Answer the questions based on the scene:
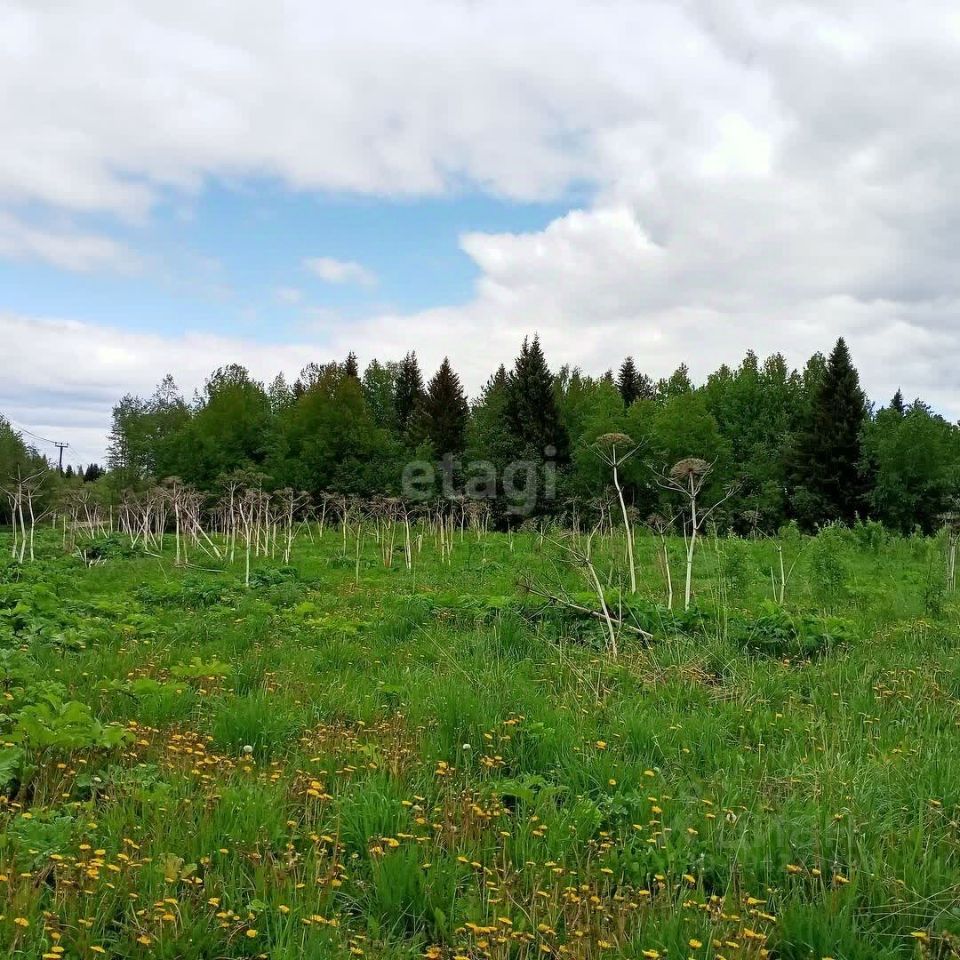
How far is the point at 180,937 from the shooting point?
8.20ft

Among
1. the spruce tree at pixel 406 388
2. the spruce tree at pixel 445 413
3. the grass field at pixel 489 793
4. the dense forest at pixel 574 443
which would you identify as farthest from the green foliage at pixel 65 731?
the spruce tree at pixel 406 388

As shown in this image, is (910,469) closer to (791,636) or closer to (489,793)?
(791,636)

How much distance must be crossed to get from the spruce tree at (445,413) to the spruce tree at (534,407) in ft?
22.2

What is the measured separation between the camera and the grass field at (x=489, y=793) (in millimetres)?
2629

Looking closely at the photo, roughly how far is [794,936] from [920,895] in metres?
0.63

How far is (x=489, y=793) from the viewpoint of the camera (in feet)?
12.1

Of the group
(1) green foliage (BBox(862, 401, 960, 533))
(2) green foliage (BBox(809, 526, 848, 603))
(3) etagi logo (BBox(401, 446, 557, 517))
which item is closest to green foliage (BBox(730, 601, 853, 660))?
(2) green foliage (BBox(809, 526, 848, 603))

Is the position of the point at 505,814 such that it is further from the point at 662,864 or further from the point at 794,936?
the point at 794,936

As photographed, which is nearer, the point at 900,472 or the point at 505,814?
the point at 505,814

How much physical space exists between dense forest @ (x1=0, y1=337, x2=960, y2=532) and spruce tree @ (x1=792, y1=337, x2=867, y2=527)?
8cm

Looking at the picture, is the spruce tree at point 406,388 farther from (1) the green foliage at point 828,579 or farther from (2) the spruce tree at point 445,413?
(1) the green foliage at point 828,579

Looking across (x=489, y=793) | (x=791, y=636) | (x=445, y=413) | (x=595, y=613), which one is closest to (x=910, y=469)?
(x=445, y=413)

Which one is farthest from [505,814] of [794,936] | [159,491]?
[159,491]

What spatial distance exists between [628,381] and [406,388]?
20.5 m
